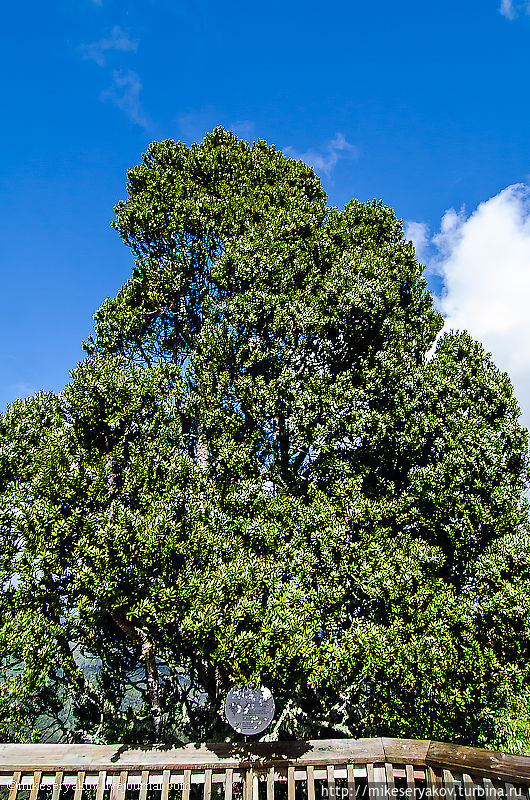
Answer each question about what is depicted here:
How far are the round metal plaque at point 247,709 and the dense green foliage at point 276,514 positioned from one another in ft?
0.83

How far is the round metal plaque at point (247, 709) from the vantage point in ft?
21.0

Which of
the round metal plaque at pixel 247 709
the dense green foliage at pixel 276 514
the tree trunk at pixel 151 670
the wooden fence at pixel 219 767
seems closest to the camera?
the wooden fence at pixel 219 767

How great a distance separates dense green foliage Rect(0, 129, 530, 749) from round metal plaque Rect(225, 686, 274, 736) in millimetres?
253

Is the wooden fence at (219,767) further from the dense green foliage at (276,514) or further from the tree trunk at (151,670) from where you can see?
the tree trunk at (151,670)

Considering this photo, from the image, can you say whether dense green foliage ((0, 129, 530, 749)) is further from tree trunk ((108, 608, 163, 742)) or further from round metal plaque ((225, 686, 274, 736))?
round metal plaque ((225, 686, 274, 736))

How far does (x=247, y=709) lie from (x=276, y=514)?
269cm

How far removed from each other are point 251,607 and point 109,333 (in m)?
6.40

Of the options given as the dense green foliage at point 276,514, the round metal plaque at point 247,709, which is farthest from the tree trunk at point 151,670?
the round metal plaque at point 247,709

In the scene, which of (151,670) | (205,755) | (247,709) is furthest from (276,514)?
(151,670)

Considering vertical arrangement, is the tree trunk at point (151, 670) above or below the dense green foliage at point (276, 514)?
below

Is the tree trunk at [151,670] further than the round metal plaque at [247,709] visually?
Yes

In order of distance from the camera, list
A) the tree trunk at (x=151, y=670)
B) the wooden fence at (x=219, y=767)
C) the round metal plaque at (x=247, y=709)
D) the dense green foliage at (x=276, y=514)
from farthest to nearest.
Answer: the tree trunk at (x=151, y=670)
the round metal plaque at (x=247, y=709)
the dense green foliage at (x=276, y=514)
the wooden fence at (x=219, y=767)

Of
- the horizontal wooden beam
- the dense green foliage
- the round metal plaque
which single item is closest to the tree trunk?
the dense green foliage

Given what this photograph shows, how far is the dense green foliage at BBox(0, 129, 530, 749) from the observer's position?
239 inches
